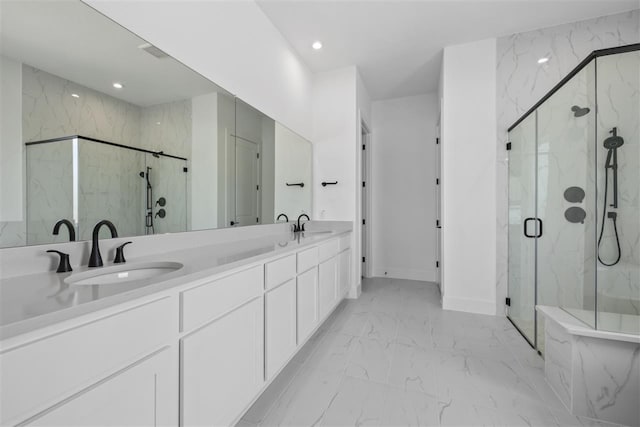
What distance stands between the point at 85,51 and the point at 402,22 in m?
2.59

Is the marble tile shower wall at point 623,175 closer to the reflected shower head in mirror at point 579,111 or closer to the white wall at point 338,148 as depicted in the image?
the reflected shower head in mirror at point 579,111

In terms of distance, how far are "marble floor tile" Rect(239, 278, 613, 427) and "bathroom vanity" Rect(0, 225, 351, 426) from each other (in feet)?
1.03

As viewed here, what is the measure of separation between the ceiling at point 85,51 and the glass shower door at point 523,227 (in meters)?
2.87

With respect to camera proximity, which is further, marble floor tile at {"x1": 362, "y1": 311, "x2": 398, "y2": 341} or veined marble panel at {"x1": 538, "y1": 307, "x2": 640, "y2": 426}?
marble floor tile at {"x1": 362, "y1": 311, "x2": 398, "y2": 341}

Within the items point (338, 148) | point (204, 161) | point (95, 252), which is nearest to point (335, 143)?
point (338, 148)

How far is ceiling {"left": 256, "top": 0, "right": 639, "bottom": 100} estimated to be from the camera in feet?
7.89

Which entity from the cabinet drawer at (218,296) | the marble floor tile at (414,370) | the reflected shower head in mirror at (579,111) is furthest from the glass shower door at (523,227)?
the cabinet drawer at (218,296)

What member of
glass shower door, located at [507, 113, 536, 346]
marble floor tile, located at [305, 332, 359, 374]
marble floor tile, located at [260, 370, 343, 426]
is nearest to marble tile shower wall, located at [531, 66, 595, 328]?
glass shower door, located at [507, 113, 536, 346]

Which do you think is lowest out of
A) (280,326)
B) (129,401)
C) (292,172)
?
(280,326)

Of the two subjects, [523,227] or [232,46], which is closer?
[232,46]

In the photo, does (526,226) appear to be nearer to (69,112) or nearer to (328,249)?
(328,249)

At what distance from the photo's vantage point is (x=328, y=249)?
95.3 inches

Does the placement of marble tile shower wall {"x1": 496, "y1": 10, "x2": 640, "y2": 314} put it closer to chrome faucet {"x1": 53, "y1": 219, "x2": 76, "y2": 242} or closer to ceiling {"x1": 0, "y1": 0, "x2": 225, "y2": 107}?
ceiling {"x1": 0, "y1": 0, "x2": 225, "y2": 107}

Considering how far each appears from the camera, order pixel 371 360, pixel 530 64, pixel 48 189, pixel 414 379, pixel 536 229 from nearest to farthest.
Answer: pixel 48 189 → pixel 414 379 → pixel 371 360 → pixel 536 229 → pixel 530 64
